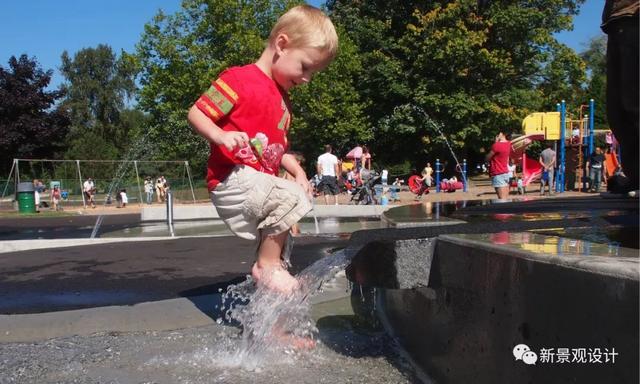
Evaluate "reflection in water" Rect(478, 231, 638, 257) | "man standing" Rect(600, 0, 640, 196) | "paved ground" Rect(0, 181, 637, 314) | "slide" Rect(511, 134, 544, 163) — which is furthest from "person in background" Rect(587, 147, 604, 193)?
"reflection in water" Rect(478, 231, 638, 257)

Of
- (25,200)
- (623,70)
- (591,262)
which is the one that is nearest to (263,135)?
(591,262)

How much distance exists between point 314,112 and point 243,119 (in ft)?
104

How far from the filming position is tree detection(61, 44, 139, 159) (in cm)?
6050

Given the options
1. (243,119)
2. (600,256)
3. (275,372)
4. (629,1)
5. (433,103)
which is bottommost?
(275,372)

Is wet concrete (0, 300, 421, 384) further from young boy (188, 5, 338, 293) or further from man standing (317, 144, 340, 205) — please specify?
man standing (317, 144, 340, 205)

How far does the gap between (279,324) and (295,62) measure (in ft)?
4.04

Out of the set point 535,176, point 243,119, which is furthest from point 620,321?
point 535,176

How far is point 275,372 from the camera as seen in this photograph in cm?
243

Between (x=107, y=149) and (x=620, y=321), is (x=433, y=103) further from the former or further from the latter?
(x=107, y=149)

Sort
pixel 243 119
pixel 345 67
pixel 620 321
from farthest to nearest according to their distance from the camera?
pixel 345 67, pixel 243 119, pixel 620 321

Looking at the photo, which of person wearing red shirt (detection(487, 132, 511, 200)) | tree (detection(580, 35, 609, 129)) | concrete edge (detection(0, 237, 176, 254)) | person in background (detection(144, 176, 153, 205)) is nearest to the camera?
concrete edge (detection(0, 237, 176, 254))

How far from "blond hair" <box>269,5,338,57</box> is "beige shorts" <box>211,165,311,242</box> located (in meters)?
0.65

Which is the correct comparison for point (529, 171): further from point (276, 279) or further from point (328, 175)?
point (276, 279)

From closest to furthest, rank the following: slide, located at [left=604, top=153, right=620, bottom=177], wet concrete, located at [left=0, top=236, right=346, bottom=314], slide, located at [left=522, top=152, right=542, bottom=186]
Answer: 1. wet concrete, located at [left=0, top=236, right=346, bottom=314]
2. slide, located at [left=604, top=153, right=620, bottom=177]
3. slide, located at [left=522, top=152, right=542, bottom=186]
